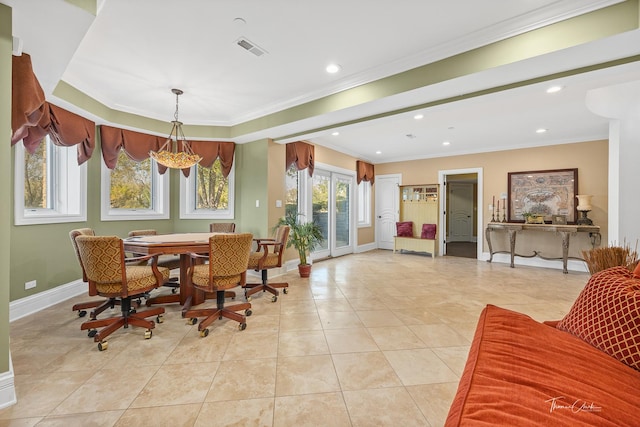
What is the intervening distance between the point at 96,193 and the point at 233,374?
12.3ft

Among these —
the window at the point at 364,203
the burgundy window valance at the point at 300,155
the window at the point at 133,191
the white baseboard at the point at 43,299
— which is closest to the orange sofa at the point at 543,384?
the white baseboard at the point at 43,299

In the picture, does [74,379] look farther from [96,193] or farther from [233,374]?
[96,193]

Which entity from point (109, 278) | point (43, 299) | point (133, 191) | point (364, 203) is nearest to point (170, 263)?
point (109, 278)

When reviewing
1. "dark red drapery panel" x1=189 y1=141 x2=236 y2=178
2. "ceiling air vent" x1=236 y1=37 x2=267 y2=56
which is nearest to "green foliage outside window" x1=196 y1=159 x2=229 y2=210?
"dark red drapery panel" x1=189 y1=141 x2=236 y2=178

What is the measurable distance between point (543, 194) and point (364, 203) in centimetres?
394

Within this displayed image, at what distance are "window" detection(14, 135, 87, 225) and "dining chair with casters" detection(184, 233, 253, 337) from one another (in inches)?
84.6

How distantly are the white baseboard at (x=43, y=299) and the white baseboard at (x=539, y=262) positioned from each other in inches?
293

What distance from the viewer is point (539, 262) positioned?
5609 millimetres

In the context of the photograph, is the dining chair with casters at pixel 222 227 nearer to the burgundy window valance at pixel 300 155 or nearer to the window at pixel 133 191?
the window at pixel 133 191

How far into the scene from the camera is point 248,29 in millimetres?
2342

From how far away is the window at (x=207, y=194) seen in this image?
503 centimetres

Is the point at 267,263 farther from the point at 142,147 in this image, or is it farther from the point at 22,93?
the point at 142,147

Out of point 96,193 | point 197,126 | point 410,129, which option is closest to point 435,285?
point 410,129

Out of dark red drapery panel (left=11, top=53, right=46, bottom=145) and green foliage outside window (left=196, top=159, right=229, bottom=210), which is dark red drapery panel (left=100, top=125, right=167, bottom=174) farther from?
dark red drapery panel (left=11, top=53, right=46, bottom=145)
